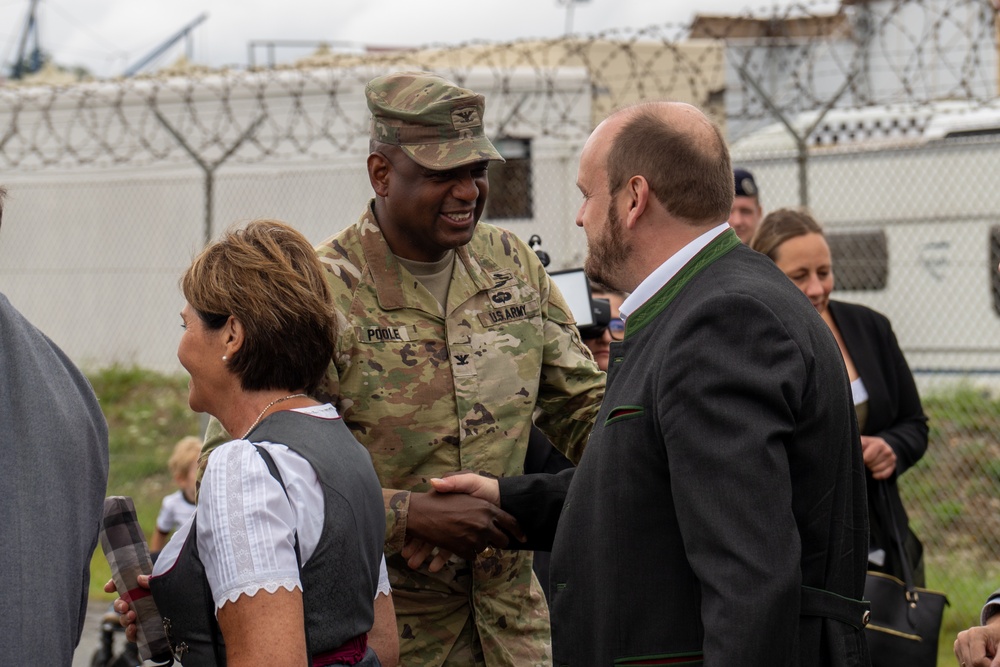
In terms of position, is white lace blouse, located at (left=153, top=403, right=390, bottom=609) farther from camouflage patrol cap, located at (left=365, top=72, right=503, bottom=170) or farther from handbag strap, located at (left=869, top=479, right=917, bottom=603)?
handbag strap, located at (left=869, top=479, right=917, bottom=603)

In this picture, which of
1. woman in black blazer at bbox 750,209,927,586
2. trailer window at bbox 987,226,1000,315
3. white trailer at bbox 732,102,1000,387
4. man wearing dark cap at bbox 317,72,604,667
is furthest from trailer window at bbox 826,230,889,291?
man wearing dark cap at bbox 317,72,604,667

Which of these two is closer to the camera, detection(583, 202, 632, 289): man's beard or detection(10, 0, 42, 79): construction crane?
detection(583, 202, 632, 289): man's beard

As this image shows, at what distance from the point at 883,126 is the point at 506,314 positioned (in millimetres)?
7264

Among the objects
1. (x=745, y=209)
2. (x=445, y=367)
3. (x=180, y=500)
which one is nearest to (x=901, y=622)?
(x=445, y=367)

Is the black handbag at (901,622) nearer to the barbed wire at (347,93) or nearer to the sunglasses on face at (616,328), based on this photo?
the sunglasses on face at (616,328)

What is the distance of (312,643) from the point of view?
81.4 inches

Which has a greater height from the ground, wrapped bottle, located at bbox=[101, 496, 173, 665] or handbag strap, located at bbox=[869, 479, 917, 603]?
wrapped bottle, located at bbox=[101, 496, 173, 665]

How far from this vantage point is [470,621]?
3.07m

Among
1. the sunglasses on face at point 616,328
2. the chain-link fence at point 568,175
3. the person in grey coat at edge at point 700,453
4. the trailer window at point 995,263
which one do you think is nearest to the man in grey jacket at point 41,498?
the person in grey coat at edge at point 700,453

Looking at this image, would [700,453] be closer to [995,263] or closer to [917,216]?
[995,263]

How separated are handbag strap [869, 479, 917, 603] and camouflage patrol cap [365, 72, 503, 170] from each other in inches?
74.4

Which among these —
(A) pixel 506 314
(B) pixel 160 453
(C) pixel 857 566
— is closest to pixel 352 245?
(A) pixel 506 314

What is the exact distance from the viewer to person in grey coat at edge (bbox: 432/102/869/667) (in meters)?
1.97

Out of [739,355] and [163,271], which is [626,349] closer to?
[739,355]
